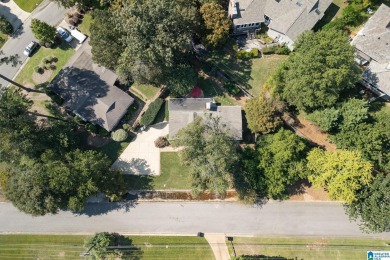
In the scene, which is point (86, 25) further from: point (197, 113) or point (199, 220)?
point (199, 220)

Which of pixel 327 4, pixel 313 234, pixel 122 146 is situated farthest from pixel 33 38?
pixel 313 234

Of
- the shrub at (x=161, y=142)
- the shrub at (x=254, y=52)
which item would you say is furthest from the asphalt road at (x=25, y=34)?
the shrub at (x=254, y=52)

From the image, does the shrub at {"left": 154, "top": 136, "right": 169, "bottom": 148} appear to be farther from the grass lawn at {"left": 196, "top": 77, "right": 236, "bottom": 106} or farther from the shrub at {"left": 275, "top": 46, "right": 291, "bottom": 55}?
the shrub at {"left": 275, "top": 46, "right": 291, "bottom": 55}

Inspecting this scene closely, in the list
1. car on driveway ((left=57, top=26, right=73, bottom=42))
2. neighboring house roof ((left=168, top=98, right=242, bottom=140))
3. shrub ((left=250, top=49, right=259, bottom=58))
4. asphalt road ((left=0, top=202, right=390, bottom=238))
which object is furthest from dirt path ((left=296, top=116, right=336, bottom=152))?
car on driveway ((left=57, top=26, right=73, bottom=42))

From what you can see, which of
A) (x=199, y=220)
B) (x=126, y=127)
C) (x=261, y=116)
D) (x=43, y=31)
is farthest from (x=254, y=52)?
(x=43, y=31)

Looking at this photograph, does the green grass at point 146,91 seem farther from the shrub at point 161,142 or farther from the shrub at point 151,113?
the shrub at point 161,142
